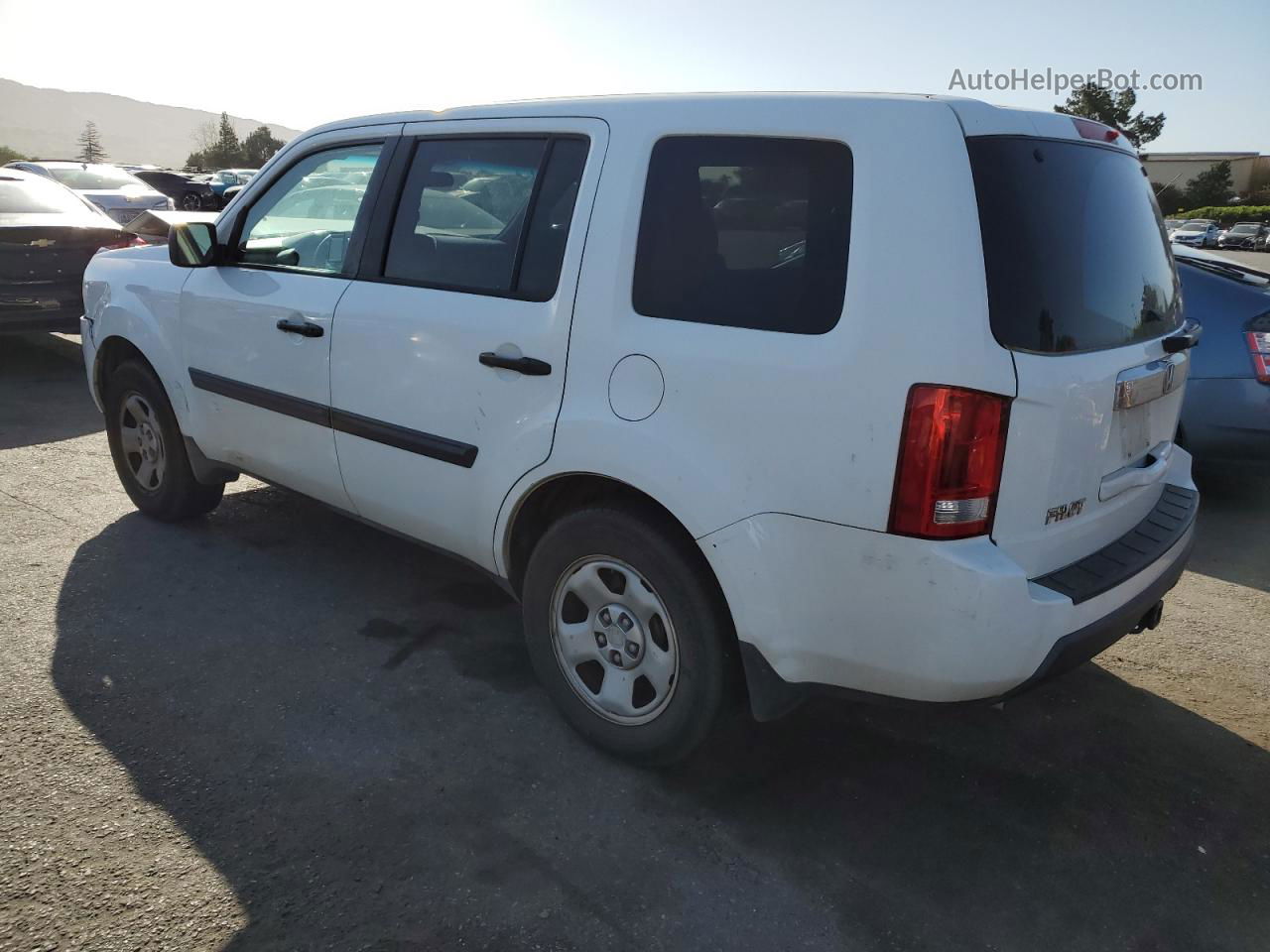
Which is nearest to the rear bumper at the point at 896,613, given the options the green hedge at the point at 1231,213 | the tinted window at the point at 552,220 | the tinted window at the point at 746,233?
the tinted window at the point at 746,233

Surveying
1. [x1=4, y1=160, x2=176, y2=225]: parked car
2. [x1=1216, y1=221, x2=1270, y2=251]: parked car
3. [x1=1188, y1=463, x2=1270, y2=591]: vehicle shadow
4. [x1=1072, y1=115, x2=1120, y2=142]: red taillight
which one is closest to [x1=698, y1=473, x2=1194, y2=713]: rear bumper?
[x1=1072, y1=115, x2=1120, y2=142]: red taillight

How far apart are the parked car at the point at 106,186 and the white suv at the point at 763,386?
13.9 meters

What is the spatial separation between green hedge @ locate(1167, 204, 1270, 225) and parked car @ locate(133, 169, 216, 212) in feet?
169

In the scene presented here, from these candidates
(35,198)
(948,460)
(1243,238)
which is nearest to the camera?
(948,460)

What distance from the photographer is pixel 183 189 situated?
2956cm

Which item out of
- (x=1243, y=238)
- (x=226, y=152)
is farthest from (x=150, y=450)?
(x=226, y=152)

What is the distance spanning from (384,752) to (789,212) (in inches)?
76.4

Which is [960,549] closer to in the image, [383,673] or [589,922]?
[589,922]

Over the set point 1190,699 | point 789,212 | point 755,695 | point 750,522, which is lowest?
point 1190,699

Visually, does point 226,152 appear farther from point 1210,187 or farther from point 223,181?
point 1210,187

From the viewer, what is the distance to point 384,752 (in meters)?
3.02

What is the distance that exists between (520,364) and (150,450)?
107 inches

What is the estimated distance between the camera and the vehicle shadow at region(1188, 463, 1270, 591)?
4.77m

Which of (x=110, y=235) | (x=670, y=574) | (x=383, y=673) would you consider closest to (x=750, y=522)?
(x=670, y=574)
